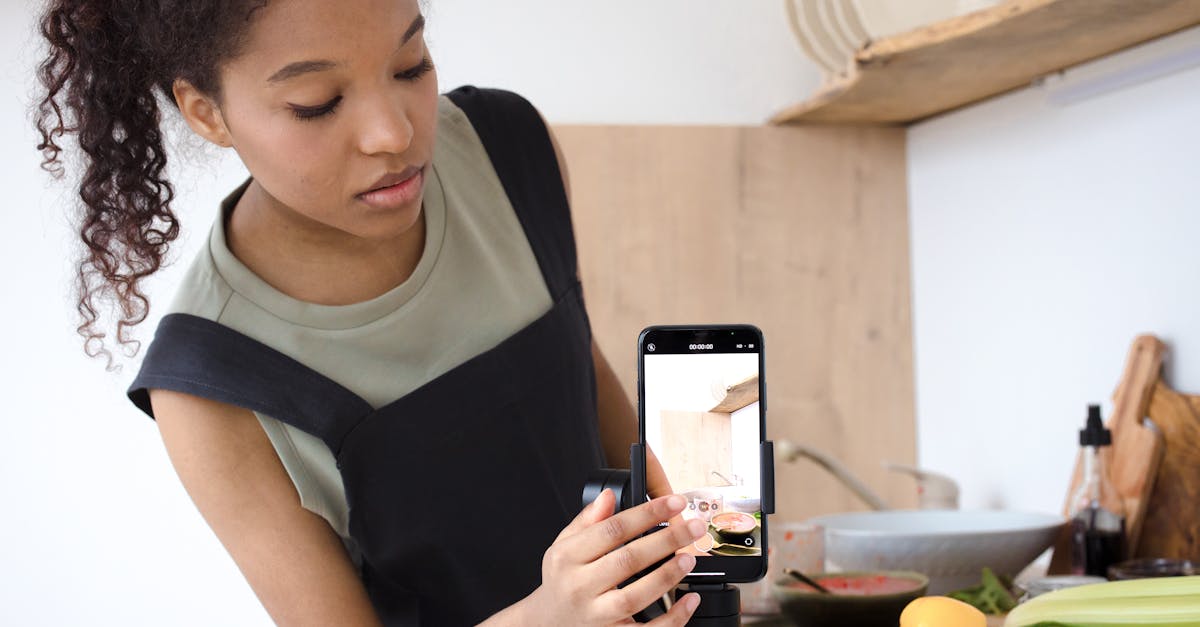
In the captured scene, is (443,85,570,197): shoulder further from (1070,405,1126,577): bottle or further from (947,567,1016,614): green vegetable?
(1070,405,1126,577): bottle

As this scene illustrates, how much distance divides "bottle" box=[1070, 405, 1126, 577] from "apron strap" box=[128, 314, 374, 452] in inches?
33.0

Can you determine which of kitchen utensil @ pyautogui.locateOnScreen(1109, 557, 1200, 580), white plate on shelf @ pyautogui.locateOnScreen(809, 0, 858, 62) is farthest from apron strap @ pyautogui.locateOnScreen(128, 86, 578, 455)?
white plate on shelf @ pyautogui.locateOnScreen(809, 0, 858, 62)

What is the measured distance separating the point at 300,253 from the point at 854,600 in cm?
54

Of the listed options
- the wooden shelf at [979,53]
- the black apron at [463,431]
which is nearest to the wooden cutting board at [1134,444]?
the wooden shelf at [979,53]

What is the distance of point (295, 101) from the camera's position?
0.77m

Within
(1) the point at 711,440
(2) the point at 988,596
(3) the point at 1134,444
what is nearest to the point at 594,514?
(1) the point at 711,440

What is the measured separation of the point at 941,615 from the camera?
82 cm

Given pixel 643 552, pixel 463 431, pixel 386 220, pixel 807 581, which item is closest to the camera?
pixel 643 552

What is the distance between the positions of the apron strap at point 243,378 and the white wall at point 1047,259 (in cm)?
96

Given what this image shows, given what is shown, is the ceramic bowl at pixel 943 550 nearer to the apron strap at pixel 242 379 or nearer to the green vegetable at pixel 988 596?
the green vegetable at pixel 988 596

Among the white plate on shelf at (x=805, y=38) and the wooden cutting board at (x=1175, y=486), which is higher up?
the white plate on shelf at (x=805, y=38)

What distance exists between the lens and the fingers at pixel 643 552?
2.05 feet

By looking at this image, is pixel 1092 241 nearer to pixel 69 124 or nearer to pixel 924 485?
pixel 924 485

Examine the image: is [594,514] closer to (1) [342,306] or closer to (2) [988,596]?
(1) [342,306]
